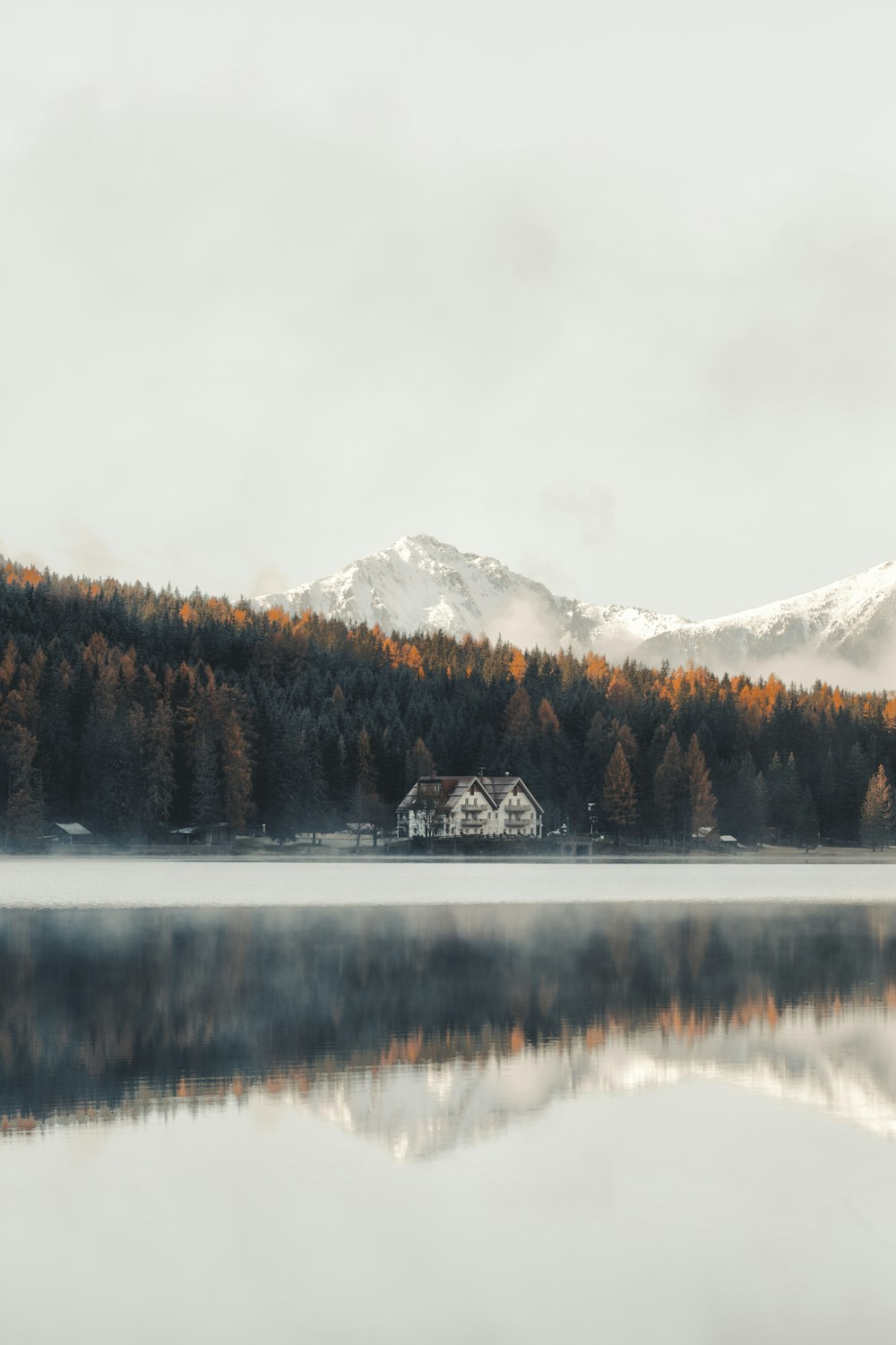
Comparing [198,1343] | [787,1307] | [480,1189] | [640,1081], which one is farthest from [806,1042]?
[198,1343]

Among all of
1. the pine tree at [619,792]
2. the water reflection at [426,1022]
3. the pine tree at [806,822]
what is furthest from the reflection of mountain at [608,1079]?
the pine tree at [806,822]

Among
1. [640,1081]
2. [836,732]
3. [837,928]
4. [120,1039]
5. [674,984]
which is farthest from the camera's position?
[836,732]

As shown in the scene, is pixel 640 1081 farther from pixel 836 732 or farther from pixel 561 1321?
pixel 836 732

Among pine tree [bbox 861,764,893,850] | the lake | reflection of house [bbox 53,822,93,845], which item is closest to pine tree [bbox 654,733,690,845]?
pine tree [bbox 861,764,893,850]

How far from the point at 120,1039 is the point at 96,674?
140 metres

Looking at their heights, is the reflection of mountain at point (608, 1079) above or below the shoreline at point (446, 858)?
above

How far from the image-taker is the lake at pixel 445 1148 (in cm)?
1429

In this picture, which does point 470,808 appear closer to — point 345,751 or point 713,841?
point 345,751

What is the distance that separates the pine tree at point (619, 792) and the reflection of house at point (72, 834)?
5762 centimetres

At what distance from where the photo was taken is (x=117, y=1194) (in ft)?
56.9

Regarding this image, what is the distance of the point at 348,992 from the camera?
33.4 m

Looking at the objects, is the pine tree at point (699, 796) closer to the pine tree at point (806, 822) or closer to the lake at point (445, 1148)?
the pine tree at point (806, 822)

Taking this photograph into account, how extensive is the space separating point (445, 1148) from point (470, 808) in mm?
153283

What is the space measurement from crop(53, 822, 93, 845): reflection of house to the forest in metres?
0.98
